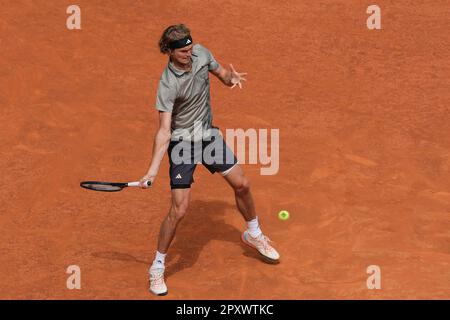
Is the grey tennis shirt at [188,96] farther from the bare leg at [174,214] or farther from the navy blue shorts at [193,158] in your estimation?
the bare leg at [174,214]

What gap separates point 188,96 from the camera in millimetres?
8148

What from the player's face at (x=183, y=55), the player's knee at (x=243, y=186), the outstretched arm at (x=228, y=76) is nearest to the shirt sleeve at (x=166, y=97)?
the player's face at (x=183, y=55)

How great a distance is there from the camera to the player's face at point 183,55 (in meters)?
7.90

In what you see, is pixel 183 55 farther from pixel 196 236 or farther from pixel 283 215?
pixel 283 215

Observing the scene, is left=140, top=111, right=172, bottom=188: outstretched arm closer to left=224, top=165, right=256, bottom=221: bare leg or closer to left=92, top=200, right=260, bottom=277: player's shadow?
left=224, top=165, right=256, bottom=221: bare leg

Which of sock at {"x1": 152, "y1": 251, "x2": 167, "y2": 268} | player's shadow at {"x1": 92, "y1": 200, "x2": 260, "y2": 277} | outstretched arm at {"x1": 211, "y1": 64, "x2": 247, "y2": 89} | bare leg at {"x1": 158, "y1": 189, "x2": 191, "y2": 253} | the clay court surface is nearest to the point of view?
bare leg at {"x1": 158, "y1": 189, "x2": 191, "y2": 253}

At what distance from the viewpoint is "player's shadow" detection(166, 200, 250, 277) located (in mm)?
9078

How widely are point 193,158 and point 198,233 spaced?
1.43m

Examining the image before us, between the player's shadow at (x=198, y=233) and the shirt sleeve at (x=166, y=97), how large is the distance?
73.5 inches

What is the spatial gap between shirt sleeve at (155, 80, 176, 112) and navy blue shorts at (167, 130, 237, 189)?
0.46 metres

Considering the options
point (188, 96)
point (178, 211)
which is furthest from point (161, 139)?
point (178, 211)

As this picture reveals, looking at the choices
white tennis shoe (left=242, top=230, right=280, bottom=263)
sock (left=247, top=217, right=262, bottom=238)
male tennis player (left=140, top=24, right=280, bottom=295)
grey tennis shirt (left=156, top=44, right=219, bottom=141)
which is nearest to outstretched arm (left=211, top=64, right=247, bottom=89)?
male tennis player (left=140, top=24, right=280, bottom=295)

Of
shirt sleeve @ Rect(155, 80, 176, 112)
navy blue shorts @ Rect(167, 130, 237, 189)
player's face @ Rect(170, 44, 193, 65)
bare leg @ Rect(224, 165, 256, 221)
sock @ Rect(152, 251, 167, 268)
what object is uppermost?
player's face @ Rect(170, 44, 193, 65)

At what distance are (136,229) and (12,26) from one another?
17.1 feet
